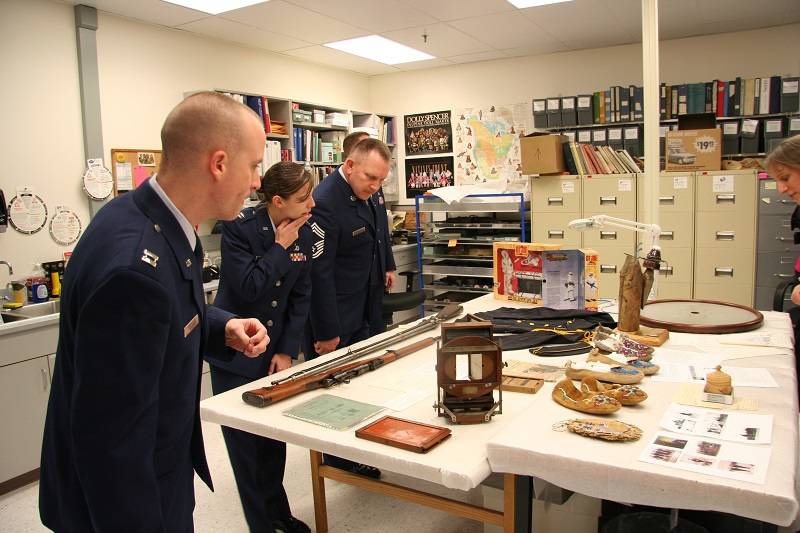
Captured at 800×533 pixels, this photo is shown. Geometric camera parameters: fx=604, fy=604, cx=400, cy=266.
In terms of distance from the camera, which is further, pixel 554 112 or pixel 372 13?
pixel 554 112

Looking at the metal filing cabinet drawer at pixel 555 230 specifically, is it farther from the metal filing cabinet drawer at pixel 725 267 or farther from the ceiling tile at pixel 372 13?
the ceiling tile at pixel 372 13

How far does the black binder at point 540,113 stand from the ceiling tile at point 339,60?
1.59 metres

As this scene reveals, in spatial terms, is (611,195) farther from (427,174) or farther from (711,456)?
(711,456)

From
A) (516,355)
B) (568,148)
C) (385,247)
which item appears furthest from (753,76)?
(516,355)

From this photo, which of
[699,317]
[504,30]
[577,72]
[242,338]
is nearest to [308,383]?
[242,338]

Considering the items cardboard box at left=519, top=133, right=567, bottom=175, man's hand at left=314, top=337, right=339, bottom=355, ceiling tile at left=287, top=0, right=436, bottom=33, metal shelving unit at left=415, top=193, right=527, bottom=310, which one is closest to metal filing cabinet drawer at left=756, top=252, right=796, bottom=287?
cardboard box at left=519, top=133, right=567, bottom=175

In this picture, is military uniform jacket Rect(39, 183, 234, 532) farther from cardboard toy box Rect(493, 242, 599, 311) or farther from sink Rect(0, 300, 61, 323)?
sink Rect(0, 300, 61, 323)

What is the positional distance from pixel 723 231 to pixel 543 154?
4.86 ft

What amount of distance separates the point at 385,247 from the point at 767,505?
223 centimetres

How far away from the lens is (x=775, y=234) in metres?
4.44

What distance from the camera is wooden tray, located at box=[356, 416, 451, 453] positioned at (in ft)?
4.67

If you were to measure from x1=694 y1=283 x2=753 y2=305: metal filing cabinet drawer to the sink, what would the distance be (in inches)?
173

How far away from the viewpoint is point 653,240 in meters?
2.45

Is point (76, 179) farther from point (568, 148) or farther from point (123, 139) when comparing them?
point (568, 148)
